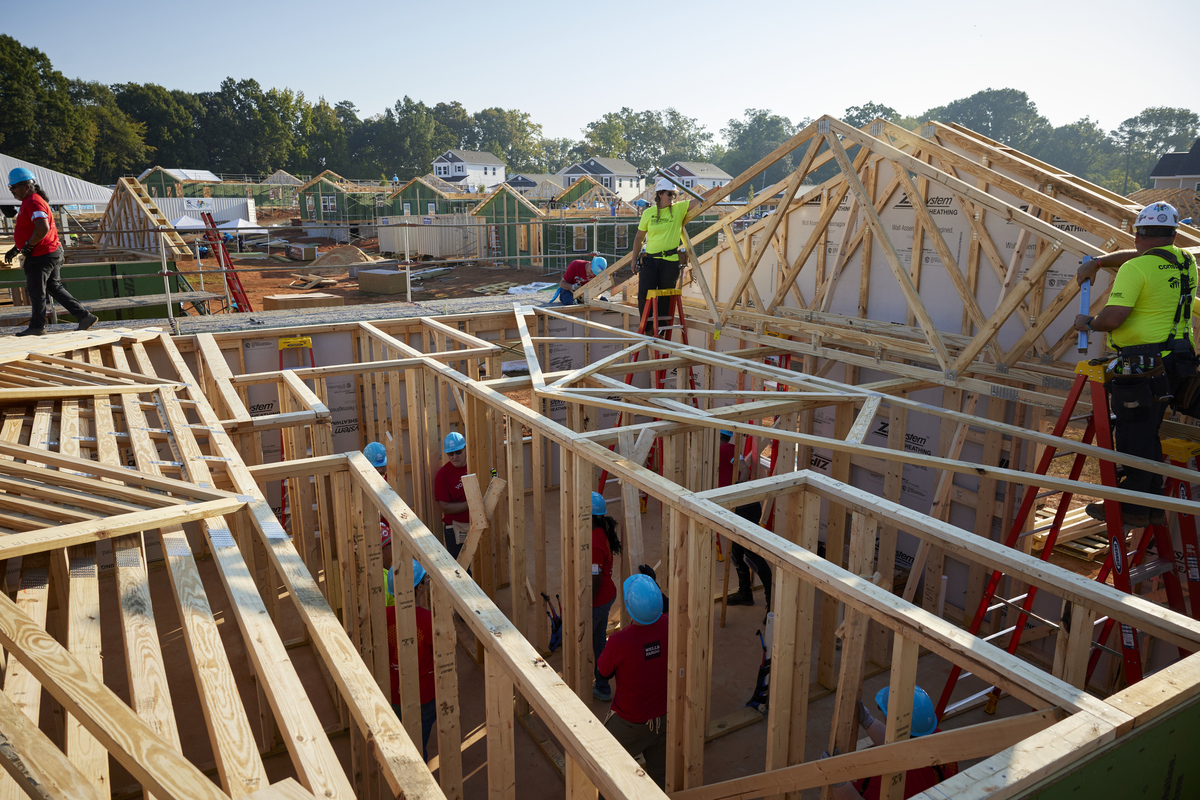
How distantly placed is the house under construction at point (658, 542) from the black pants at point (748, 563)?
1.28 feet

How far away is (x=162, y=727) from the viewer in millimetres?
2570

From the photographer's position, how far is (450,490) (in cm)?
773

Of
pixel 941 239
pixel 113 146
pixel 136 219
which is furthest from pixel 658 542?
pixel 113 146

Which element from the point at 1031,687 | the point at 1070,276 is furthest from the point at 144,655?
the point at 1070,276

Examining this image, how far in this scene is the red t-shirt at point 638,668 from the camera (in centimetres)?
484

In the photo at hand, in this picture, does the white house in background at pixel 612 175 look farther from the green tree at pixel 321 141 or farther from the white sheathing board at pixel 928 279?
the white sheathing board at pixel 928 279

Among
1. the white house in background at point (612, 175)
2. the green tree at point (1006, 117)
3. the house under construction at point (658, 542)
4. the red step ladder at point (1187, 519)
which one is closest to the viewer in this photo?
the house under construction at point (658, 542)

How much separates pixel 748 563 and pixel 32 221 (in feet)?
31.0

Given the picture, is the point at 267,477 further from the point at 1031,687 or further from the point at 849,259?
the point at 849,259

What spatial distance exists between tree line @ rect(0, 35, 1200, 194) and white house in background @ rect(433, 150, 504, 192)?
430 inches

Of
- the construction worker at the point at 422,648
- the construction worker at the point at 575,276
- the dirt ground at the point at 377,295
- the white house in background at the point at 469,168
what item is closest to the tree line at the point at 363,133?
the white house in background at the point at 469,168

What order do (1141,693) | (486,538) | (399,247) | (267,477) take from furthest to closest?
(399,247) → (486,538) → (267,477) → (1141,693)

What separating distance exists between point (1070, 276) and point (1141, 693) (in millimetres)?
5526

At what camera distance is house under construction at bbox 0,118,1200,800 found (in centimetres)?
266
